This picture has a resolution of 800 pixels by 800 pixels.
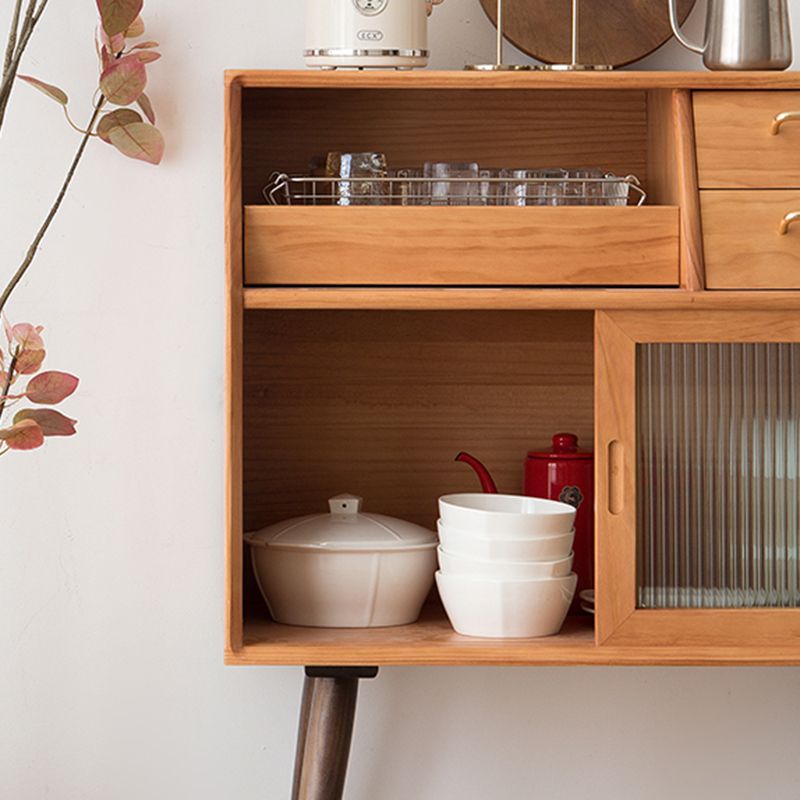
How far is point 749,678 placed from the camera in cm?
200

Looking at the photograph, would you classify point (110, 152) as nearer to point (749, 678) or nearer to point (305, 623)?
point (305, 623)

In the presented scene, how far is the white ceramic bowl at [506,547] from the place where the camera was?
168 cm

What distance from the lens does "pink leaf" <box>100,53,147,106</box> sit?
179 cm

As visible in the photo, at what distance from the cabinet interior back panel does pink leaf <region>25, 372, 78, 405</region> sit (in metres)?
0.41

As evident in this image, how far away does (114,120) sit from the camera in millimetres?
1845

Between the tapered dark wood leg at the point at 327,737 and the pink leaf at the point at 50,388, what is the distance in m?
0.50

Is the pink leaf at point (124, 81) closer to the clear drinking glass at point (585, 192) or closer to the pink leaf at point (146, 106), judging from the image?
the pink leaf at point (146, 106)

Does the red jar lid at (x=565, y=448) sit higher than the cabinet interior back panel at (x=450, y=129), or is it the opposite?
the cabinet interior back panel at (x=450, y=129)

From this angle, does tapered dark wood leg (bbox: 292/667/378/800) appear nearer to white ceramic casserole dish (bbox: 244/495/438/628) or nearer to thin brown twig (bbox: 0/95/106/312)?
white ceramic casserole dish (bbox: 244/495/438/628)

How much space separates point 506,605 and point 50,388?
66 cm

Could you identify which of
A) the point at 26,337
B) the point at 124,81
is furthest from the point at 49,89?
the point at 26,337

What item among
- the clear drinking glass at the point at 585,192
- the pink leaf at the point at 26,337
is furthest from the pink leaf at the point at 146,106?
the clear drinking glass at the point at 585,192

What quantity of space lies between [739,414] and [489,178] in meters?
0.45

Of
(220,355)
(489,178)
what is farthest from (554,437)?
(220,355)
